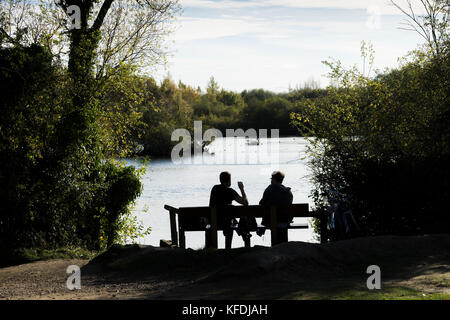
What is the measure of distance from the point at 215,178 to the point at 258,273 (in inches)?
1201

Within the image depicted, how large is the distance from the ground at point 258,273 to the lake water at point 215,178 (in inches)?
237

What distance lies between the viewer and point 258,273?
7805mm

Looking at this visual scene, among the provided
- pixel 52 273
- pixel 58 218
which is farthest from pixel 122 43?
pixel 52 273

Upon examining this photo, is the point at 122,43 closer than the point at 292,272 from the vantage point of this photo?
No

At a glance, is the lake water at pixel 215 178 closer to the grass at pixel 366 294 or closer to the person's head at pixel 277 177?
the person's head at pixel 277 177

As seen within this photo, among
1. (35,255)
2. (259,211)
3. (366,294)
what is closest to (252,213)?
(259,211)

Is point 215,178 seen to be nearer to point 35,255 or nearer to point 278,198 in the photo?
point 35,255

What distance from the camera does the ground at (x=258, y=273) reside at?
7.09 metres

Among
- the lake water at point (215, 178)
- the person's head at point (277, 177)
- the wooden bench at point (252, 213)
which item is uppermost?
the person's head at point (277, 177)

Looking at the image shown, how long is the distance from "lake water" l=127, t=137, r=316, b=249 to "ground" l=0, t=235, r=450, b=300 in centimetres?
602

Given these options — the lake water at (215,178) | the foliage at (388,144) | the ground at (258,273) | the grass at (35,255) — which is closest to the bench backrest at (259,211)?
the ground at (258,273)
